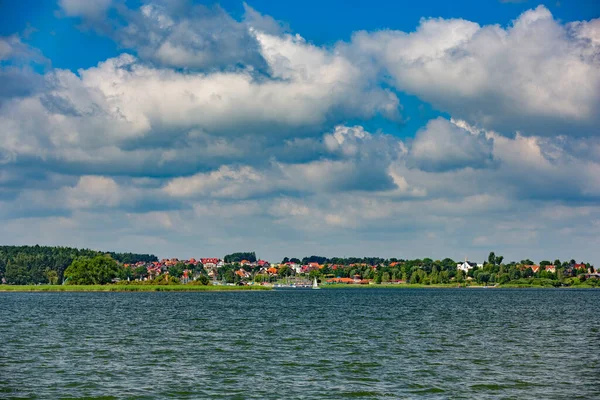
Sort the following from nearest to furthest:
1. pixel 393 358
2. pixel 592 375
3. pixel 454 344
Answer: pixel 592 375
pixel 393 358
pixel 454 344

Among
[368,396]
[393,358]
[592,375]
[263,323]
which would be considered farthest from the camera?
[263,323]

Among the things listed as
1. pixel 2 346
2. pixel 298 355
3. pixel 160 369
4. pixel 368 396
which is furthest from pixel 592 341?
pixel 2 346

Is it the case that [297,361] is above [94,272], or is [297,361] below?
below

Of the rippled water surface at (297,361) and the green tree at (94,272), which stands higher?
the green tree at (94,272)

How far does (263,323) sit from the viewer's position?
76562 millimetres

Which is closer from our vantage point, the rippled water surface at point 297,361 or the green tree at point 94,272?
the rippled water surface at point 297,361

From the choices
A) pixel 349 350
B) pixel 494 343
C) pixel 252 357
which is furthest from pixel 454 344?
pixel 252 357

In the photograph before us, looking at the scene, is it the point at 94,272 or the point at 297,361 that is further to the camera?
the point at 94,272

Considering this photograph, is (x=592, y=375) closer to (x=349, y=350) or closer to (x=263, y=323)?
(x=349, y=350)

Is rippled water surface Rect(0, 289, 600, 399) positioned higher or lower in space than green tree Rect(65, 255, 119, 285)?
lower

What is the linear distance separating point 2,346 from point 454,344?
3487 centimetres

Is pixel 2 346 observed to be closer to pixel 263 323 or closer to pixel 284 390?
pixel 284 390

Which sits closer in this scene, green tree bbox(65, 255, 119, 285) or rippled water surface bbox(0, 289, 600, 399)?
rippled water surface bbox(0, 289, 600, 399)

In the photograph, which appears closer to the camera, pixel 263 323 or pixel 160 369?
pixel 160 369
